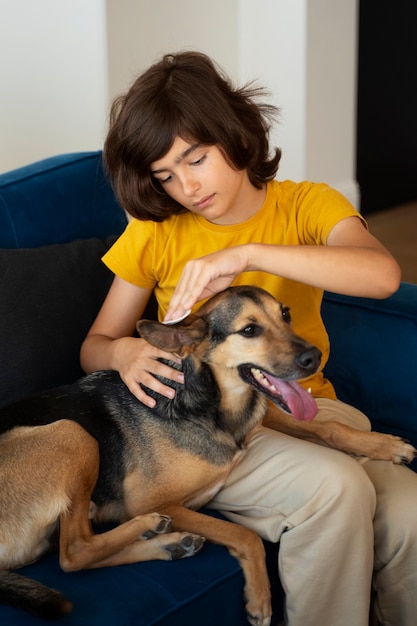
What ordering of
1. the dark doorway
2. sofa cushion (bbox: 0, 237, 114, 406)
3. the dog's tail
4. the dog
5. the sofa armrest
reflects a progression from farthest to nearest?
the dark doorway, the sofa armrest, sofa cushion (bbox: 0, 237, 114, 406), the dog, the dog's tail

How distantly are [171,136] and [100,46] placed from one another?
1806 mm

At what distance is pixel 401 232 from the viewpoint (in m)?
5.80

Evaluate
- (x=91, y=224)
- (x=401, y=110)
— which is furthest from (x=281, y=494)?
(x=401, y=110)

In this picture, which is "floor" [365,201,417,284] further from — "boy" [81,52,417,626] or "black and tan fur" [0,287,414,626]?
"black and tan fur" [0,287,414,626]

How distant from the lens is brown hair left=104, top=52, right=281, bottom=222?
2021mm

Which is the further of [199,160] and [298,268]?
[199,160]

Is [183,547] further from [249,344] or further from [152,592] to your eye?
[249,344]

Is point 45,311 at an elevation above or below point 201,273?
below

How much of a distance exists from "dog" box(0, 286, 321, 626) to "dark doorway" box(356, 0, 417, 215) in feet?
13.3

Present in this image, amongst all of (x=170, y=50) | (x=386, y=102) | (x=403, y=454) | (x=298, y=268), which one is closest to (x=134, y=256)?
(x=298, y=268)

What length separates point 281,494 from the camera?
199cm

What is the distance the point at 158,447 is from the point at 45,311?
52 centimetres

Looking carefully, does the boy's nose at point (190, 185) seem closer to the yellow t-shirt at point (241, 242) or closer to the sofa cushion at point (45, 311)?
the yellow t-shirt at point (241, 242)

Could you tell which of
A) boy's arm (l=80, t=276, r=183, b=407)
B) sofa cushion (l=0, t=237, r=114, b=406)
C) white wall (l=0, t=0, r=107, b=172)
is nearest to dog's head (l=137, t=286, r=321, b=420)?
boy's arm (l=80, t=276, r=183, b=407)
